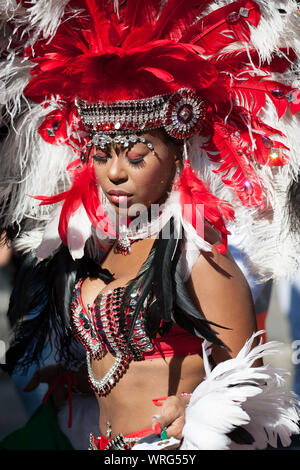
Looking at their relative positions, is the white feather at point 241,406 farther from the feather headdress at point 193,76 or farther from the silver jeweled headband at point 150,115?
the silver jeweled headband at point 150,115

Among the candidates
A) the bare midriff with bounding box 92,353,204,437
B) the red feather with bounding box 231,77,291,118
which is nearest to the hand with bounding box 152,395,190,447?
the bare midriff with bounding box 92,353,204,437

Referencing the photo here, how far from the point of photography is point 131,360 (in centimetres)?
170

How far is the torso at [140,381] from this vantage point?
1665 millimetres

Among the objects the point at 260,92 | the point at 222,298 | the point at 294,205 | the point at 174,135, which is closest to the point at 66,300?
the point at 222,298

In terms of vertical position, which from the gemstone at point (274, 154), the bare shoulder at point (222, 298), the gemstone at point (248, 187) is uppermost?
the gemstone at point (274, 154)

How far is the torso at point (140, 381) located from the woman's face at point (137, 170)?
191 millimetres

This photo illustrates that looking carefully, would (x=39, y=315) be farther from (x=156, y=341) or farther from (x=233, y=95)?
(x=233, y=95)

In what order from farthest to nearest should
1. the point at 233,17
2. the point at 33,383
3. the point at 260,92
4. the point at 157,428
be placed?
the point at 33,383
the point at 260,92
the point at 233,17
the point at 157,428

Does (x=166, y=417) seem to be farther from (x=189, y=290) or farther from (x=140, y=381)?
(x=189, y=290)

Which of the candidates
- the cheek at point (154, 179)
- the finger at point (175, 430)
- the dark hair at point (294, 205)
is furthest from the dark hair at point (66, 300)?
the dark hair at point (294, 205)

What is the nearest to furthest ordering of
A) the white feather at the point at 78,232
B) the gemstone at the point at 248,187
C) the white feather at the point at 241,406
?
the white feather at the point at 241,406
the gemstone at the point at 248,187
the white feather at the point at 78,232

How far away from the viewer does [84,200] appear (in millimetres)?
1920

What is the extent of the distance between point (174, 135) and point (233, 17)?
365 mm

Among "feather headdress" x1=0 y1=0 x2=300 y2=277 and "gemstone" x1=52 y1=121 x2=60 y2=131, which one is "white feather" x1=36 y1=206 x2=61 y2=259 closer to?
"feather headdress" x1=0 y1=0 x2=300 y2=277
